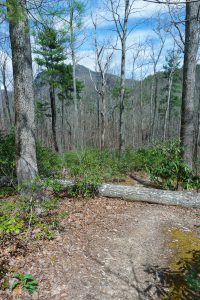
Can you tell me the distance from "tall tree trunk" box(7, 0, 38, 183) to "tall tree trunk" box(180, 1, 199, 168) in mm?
4360

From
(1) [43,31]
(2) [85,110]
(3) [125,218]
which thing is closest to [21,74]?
(1) [43,31]

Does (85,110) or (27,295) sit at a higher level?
(85,110)

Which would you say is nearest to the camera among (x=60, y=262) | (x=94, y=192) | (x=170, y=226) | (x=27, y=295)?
(x=27, y=295)

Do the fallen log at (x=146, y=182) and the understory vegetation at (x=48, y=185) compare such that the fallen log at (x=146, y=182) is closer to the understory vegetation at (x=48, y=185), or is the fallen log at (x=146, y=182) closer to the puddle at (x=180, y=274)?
the understory vegetation at (x=48, y=185)

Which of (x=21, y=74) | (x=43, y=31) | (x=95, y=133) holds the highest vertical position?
(x=43, y=31)

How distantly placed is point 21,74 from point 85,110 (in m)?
45.7

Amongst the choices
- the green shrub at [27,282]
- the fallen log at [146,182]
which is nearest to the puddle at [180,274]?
the green shrub at [27,282]

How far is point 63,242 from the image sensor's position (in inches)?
155

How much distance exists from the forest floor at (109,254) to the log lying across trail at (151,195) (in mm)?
384

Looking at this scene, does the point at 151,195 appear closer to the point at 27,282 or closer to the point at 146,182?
the point at 146,182

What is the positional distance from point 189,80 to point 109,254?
5.38m

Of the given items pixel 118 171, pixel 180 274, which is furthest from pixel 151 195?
pixel 180 274

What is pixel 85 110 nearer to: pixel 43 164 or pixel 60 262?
pixel 43 164

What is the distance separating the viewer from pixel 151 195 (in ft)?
20.1
